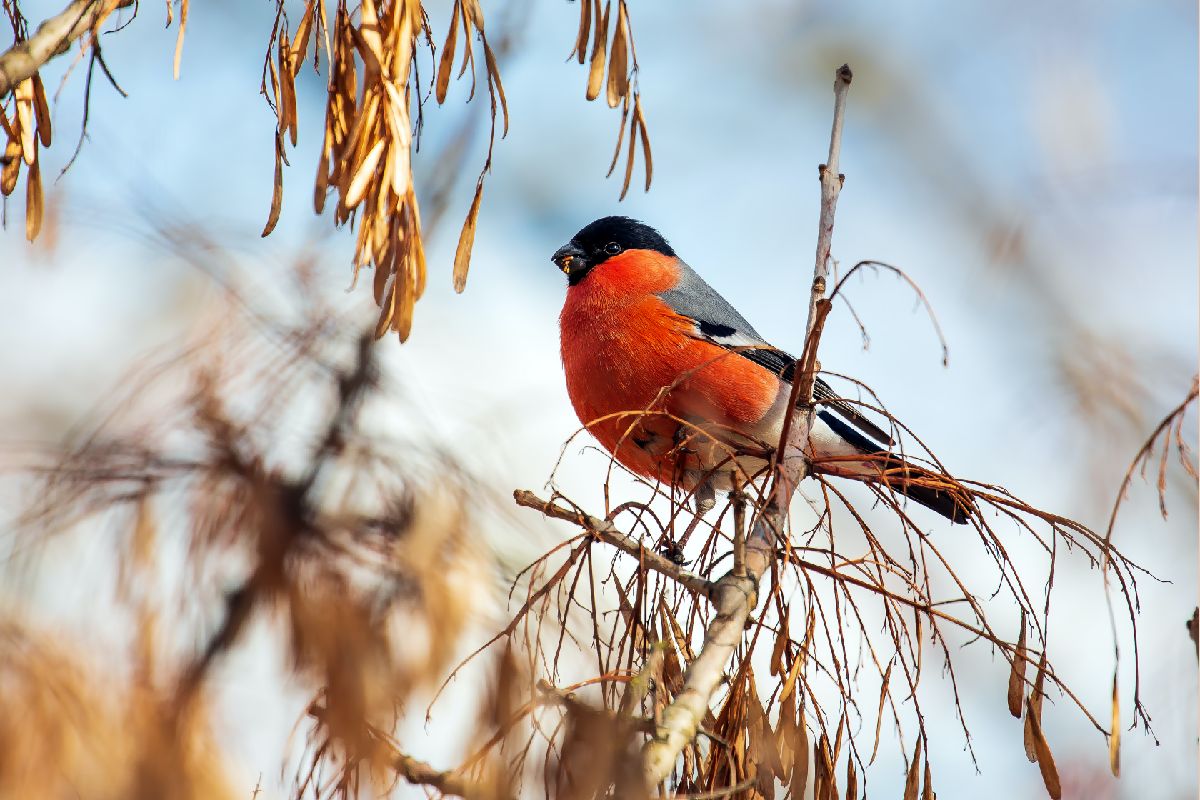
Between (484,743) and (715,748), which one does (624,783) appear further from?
(715,748)

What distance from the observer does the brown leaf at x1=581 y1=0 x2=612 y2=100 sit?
1.79 metres

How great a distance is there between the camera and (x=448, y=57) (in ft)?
5.89

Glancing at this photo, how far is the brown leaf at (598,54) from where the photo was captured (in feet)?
5.89

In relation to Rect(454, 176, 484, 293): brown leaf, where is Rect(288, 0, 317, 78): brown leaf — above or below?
above

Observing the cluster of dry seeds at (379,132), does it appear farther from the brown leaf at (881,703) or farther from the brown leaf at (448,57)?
the brown leaf at (881,703)

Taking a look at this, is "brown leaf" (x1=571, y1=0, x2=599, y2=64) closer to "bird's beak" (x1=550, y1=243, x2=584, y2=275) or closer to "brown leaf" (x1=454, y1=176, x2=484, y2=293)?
"brown leaf" (x1=454, y1=176, x2=484, y2=293)

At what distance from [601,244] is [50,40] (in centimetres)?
283

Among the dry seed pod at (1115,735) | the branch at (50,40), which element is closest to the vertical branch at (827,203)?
the dry seed pod at (1115,735)

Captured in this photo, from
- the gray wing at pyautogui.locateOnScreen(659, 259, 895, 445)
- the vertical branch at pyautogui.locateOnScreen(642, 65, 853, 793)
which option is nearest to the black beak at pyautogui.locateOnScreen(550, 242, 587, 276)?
the gray wing at pyautogui.locateOnScreen(659, 259, 895, 445)

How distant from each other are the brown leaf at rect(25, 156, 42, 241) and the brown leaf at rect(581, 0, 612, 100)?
843 millimetres

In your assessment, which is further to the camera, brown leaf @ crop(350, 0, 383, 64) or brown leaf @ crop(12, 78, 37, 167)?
brown leaf @ crop(12, 78, 37, 167)

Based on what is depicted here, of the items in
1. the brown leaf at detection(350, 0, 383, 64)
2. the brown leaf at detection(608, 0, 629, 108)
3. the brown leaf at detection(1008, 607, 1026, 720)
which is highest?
the brown leaf at detection(608, 0, 629, 108)

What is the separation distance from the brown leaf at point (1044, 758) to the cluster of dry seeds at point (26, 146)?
5.33ft

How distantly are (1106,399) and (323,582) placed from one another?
81.7 inches
